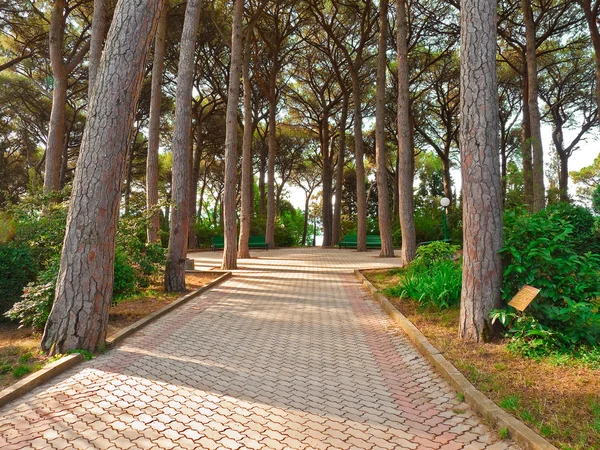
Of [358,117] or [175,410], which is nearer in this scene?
[175,410]

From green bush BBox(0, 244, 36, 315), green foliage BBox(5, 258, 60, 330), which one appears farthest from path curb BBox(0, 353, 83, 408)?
green bush BBox(0, 244, 36, 315)

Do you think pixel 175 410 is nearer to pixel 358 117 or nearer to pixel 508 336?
pixel 508 336

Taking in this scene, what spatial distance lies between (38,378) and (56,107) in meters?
11.4

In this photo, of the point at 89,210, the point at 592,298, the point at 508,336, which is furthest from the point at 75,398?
the point at 592,298

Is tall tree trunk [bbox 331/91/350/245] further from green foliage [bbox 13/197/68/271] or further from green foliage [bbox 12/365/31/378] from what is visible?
green foliage [bbox 12/365/31/378]

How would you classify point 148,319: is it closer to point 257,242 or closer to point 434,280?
point 434,280

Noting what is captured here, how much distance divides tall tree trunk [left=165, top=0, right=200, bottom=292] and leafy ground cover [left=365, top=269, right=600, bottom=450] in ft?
17.8

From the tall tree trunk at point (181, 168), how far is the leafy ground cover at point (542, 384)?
214 inches

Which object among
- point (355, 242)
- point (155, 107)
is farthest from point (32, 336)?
point (355, 242)

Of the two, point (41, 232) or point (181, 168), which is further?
point (181, 168)

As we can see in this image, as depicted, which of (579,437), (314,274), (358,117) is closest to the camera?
(579,437)

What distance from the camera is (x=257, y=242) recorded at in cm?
2483

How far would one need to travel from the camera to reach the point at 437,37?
20812mm

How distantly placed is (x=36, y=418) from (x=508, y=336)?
14.5ft
